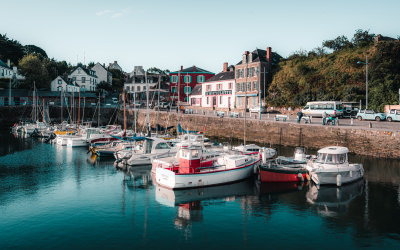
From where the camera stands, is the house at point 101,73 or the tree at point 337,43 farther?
the house at point 101,73

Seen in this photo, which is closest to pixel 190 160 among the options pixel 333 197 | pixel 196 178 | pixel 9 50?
pixel 196 178

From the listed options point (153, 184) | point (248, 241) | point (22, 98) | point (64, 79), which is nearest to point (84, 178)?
point (153, 184)

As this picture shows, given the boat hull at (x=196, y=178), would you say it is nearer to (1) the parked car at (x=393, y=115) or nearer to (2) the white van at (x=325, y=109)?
(2) the white van at (x=325, y=109)

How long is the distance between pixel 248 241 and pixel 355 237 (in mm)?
4617

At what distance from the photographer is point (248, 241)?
1277 centimetres

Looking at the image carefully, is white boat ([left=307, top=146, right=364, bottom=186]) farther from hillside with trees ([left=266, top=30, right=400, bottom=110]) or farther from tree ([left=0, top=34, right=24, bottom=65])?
tree ([left=0, top=34, right=24, bottom=65])

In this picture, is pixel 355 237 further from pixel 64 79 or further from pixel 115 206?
pixel 64 79

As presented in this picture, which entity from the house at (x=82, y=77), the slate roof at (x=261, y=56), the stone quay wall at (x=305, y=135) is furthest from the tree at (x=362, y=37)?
the house at (x=82, y=77)

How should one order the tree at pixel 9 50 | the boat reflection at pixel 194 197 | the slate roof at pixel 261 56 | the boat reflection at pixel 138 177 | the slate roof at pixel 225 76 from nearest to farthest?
the boat reflection at pixel 194 197 → the boat reflection at pixel 138 177 → the slate roof at pixel 261 56 → the slate roof at pixel 225 76 → the tree at pixel 9 50

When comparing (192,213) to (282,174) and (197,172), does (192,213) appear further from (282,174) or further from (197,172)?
(282,174)

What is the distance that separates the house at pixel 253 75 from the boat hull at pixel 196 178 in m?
34.0

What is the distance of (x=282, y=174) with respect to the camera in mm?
21234

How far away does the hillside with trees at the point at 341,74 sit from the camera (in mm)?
41256

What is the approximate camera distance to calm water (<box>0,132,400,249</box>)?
1279 cm
